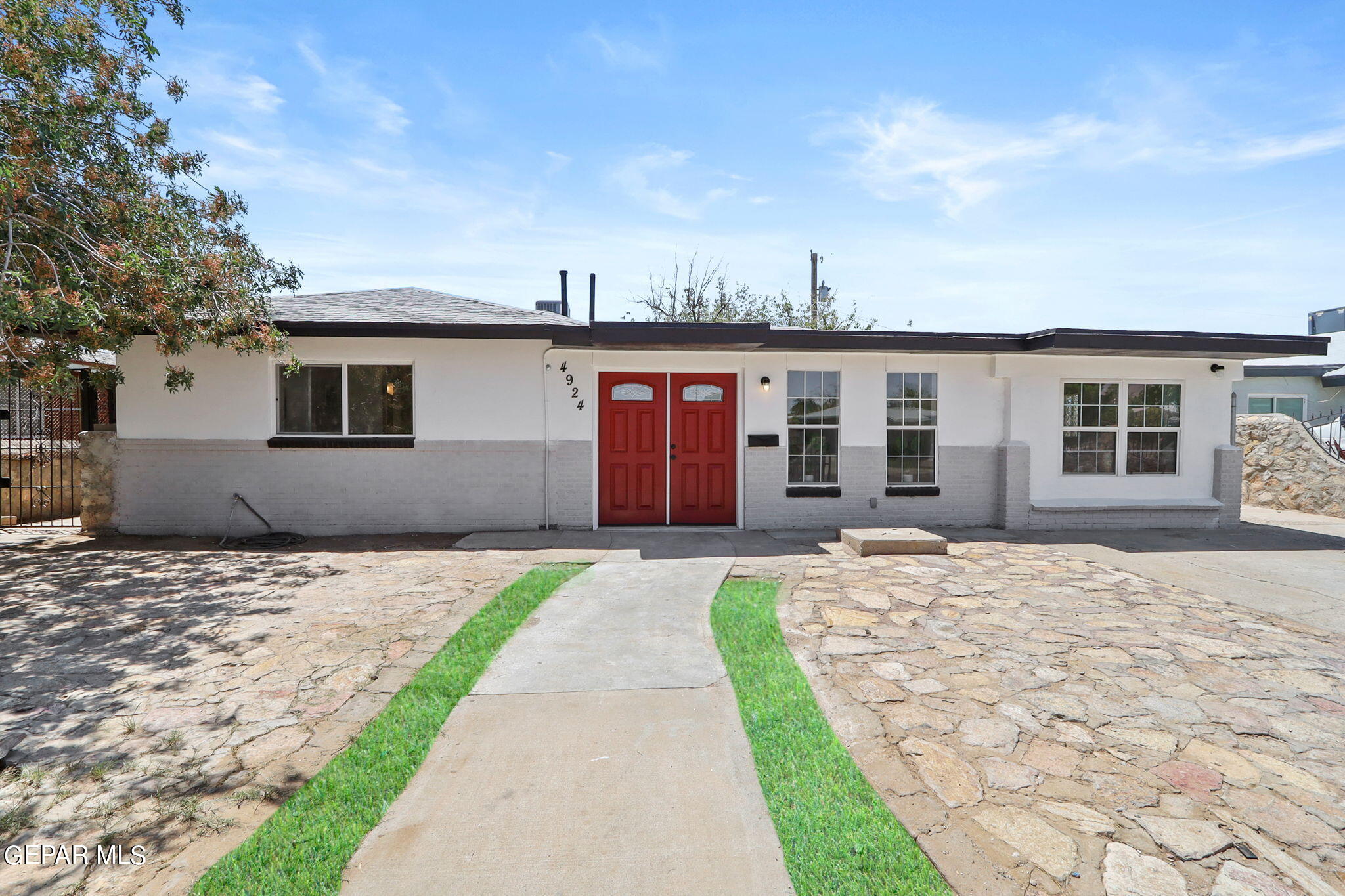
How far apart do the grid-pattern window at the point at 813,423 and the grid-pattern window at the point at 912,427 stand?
89 cm

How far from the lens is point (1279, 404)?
19.7 meters

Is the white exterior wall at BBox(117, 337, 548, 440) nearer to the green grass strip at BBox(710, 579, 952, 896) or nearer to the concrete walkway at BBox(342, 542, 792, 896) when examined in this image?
the concrete walkway at BBox(342, 542, 792, 896)

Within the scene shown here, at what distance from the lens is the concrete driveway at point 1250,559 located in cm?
623

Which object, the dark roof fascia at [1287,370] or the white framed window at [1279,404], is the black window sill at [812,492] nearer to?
the dark roof fascia at [1287,370]

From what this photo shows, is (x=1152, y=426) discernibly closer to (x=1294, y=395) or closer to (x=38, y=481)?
(x=1294, y=395)

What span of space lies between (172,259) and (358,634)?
5.36 m

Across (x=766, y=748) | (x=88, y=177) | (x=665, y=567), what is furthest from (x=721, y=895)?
(x=88, y=177)

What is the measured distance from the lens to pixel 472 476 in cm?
971

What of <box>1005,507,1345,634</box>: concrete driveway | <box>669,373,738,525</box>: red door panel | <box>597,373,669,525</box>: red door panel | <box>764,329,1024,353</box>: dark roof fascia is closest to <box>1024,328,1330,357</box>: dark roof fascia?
<box>764,329,1024,353</box>: dark roof fascia

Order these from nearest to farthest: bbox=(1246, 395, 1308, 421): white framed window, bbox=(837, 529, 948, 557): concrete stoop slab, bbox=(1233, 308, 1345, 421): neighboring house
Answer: bbox=(837, 529, 948, 557): concrete stoop slab, bbox=(1233, 308, 1345, 421): neighboring house, bbox=(1246, 395, 1308, 421): white framed window

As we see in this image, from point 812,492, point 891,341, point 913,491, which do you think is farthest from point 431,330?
point 913,491

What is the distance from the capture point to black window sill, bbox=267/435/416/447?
9.45 m

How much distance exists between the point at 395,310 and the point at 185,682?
7.03 m

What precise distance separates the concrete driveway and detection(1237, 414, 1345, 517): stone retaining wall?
1504 mm
